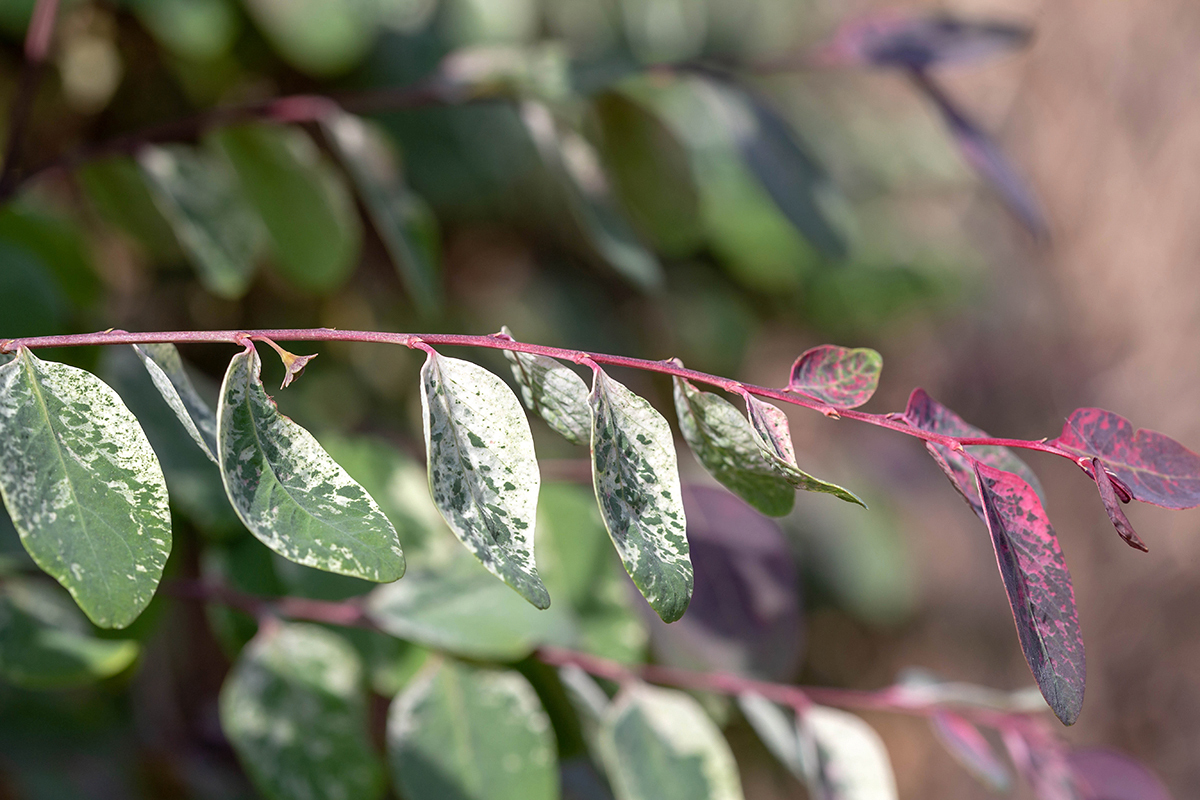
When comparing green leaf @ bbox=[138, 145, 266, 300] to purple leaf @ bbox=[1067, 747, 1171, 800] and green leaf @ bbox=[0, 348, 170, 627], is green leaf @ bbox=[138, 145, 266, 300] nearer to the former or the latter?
green leaf @ bbox=[0, 348, 170, 627]

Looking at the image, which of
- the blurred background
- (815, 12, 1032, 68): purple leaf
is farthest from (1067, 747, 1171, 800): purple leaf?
(815, 12, 1032, 68): purple leaf

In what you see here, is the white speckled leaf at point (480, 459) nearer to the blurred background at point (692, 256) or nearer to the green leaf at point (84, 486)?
the green leaf at point (84, 486)

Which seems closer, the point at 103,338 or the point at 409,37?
Answer: the point at 103,338

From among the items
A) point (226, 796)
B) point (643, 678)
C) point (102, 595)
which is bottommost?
point (226, 796)

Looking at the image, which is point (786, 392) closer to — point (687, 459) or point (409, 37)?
point (687, 459)

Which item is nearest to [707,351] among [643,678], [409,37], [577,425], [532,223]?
[532,223]
